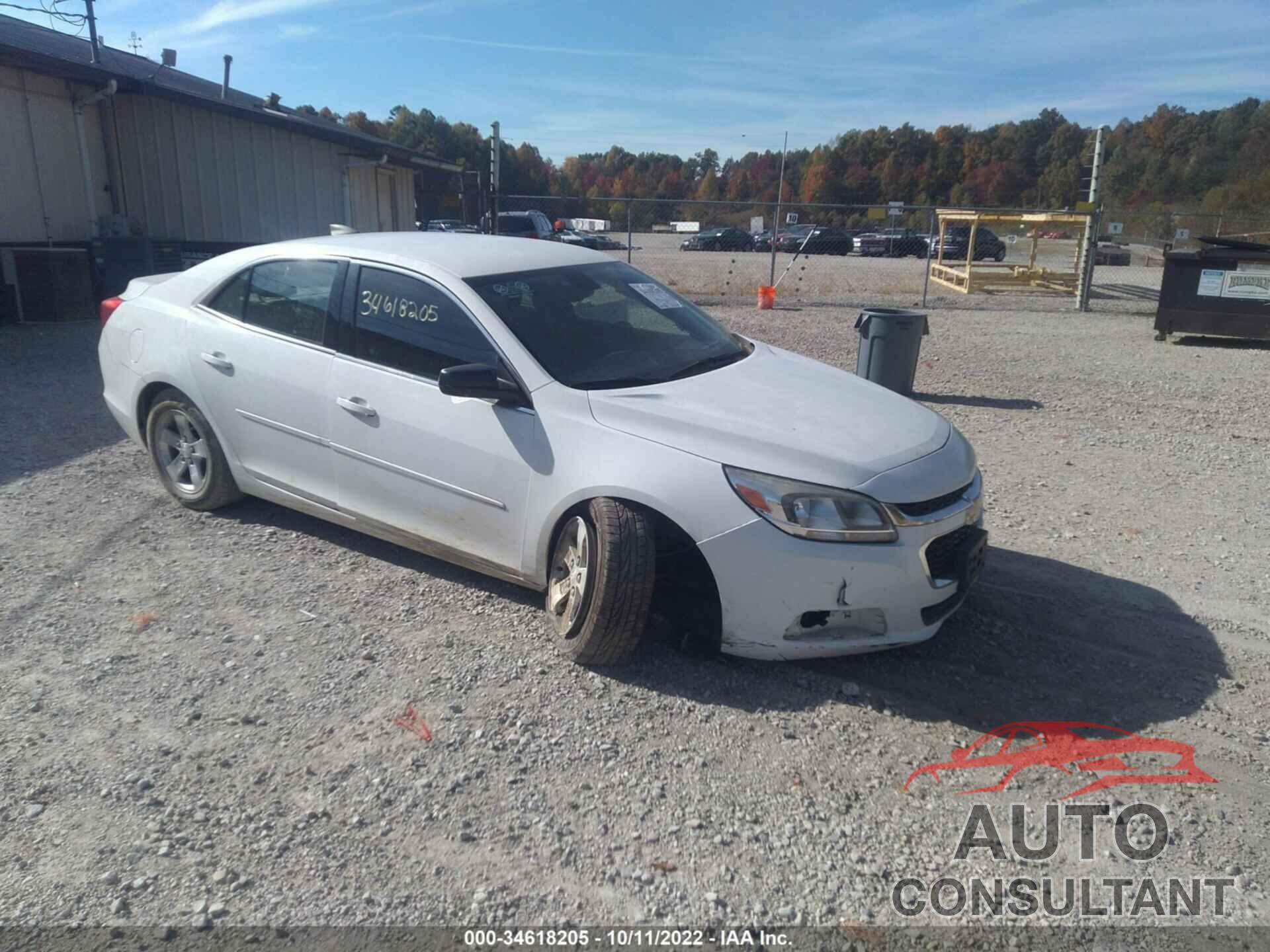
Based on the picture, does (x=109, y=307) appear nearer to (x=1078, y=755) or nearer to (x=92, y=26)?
(x=1078, y=755)

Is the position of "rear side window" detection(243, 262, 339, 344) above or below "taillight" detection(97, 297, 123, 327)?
above

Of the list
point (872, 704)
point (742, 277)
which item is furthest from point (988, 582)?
point (742, 277)

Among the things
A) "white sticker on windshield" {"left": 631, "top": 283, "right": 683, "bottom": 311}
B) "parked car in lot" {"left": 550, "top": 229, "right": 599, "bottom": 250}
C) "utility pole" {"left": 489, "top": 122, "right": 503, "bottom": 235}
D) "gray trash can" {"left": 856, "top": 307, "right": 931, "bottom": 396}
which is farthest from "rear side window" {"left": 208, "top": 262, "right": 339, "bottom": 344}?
"parked car in lot" {"left": 550, "top": 229, "right": 599, "bottom": 250}

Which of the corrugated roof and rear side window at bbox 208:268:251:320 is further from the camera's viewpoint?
the corrugated roof

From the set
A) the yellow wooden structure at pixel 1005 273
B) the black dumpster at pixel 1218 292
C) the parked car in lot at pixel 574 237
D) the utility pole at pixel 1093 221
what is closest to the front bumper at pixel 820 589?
the black dumpster at pixel 1218 292

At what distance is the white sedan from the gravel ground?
0.97 ft

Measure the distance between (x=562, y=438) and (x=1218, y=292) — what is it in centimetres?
1283

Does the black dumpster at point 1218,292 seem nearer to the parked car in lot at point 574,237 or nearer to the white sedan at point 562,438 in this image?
the white sedan at point 562,438

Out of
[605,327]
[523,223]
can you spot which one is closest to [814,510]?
[605,327]

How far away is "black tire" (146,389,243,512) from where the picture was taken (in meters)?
4.89

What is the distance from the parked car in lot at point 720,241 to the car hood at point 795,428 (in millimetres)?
35655

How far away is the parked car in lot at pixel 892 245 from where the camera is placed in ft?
125

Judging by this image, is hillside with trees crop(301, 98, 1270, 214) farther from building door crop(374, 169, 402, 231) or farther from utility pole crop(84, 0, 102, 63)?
utility pole crop(84, 0, 102, 63)

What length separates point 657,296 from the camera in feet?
15.5
